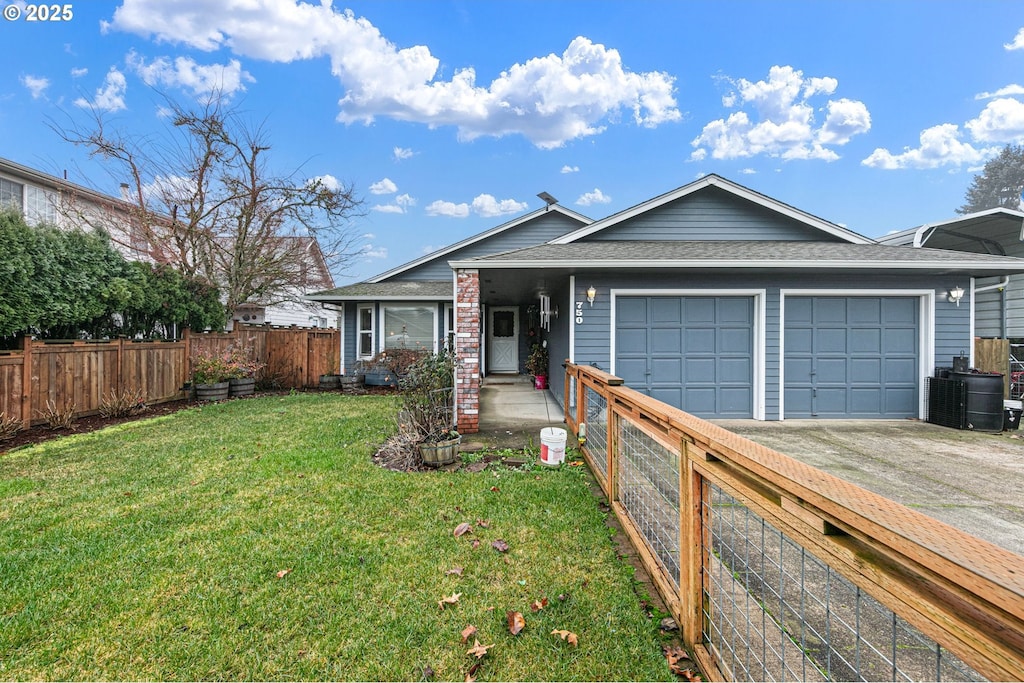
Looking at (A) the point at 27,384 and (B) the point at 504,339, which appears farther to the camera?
(B) the point at 504,339

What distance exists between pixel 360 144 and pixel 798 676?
57.9 ft

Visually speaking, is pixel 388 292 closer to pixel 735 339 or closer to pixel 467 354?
pixel 467 354

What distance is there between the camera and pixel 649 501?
3564 mm

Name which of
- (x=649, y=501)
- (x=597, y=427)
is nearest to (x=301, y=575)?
(x=649, y=501)

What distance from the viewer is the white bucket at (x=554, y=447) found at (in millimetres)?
5082

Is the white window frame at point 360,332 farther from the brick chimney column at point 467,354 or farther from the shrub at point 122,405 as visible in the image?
the brick chimney column at point 467,354

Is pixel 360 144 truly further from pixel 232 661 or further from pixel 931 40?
pixel 931 40

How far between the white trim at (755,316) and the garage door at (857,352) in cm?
52

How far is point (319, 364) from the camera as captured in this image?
13.0 metres

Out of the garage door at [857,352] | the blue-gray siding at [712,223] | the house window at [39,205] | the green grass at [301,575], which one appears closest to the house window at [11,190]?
the house window at [39,205]

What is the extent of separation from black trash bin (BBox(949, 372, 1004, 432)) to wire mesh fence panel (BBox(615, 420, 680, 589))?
21.9 ft

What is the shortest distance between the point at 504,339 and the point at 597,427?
10256 mm

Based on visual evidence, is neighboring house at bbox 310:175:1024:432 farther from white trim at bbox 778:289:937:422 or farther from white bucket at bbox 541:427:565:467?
white bucket at bbox 541:427:565:467

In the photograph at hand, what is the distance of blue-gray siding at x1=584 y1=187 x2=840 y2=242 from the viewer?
8.74m
